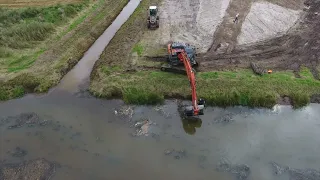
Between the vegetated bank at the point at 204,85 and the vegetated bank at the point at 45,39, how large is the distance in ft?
12.7

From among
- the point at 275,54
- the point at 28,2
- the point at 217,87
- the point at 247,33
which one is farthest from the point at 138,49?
the point at 28,2

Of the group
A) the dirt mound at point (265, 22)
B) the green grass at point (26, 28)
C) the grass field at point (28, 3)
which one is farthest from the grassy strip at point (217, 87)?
the grass field at point (28, 3)

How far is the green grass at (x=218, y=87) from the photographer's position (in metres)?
25.0

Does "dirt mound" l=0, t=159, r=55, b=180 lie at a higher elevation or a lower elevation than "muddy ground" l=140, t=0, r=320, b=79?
lower

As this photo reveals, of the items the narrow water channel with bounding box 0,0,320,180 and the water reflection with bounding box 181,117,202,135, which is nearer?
the narrow water channel with bounding box 0,0,320,180

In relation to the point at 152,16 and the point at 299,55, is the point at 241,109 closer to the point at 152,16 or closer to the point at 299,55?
the point at 299,55

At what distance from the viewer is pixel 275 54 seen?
30328mm

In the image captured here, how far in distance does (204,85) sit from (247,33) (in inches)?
412

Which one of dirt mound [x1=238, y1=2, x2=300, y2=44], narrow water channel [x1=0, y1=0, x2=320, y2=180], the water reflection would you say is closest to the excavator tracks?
narrow water channel [x1=0, y1=0, x2=320, y2=180]

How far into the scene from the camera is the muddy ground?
1163 inches

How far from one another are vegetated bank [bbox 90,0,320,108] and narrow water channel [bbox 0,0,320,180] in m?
0.74

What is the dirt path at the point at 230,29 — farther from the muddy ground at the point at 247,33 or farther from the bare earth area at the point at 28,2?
the bare earth area at the point at 28,2

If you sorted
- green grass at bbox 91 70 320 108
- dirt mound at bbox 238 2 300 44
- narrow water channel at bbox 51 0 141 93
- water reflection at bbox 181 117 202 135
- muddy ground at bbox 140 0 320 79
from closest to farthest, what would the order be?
water reflection at bbox 181 117 202 135, green grass at bbox 91 70 320 108, narrow water channel at bbox 51 0 141 93, muddy ground at bbox 140 0 320 79, dirt mound at bbox 238 2 300 44

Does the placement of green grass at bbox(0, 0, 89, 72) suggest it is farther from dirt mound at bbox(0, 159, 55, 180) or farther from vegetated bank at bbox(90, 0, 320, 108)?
dirt mound at bbox(0, 159, 55, 180)
